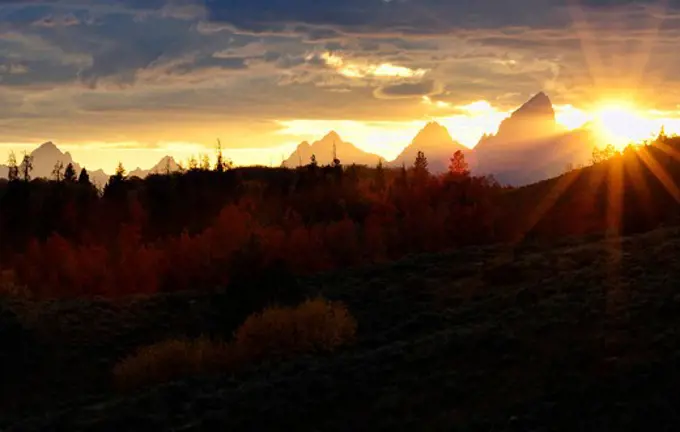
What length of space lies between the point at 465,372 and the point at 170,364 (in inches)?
370

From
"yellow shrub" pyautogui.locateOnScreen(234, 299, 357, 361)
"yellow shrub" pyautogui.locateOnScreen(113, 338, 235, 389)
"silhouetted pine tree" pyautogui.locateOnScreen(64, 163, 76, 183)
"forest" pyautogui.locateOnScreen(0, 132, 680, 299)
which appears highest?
"silhouetted pine tree" pyautogui.locateOnScreen(64, 163, 76, 183)

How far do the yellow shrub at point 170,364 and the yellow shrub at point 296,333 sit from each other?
0.71 m

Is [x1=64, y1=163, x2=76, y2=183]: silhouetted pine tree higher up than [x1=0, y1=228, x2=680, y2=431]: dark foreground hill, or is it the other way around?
[x1=64, y1=163, x2=76, y2=183]: silhouetted pine tree

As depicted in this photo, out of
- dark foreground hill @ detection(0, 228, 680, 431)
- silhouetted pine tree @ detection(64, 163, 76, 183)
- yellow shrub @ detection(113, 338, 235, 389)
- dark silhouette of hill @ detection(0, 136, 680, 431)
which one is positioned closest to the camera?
dark foreground hill @ detection(0, 228, 680, 431)

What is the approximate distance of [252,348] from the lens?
2466cm

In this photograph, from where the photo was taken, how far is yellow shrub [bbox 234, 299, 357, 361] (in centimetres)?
2391

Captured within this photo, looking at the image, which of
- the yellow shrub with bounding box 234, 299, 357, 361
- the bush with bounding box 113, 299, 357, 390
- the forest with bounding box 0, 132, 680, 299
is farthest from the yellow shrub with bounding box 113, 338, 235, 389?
the forest with bounding box 0, 132, 680, 299

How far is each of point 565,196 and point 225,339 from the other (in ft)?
209

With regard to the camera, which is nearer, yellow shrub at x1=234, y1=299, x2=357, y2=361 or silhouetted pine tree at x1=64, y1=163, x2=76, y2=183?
yellow shrub at x1=234, y1=299, x2=357, y2=361

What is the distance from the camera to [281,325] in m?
25.3

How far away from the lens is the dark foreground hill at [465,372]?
15.1 meters

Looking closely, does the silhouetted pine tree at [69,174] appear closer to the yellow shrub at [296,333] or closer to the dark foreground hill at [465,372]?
the dark foreground hill at [465,372]

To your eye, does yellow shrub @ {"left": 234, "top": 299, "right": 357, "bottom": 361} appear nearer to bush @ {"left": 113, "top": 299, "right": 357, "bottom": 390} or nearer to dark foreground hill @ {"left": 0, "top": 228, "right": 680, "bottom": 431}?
bush @ {"left": 113, "top": 299, "right": 357, "bottom": 390}

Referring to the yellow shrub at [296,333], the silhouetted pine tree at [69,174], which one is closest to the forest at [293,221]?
the yellow shrub at [296,333]
